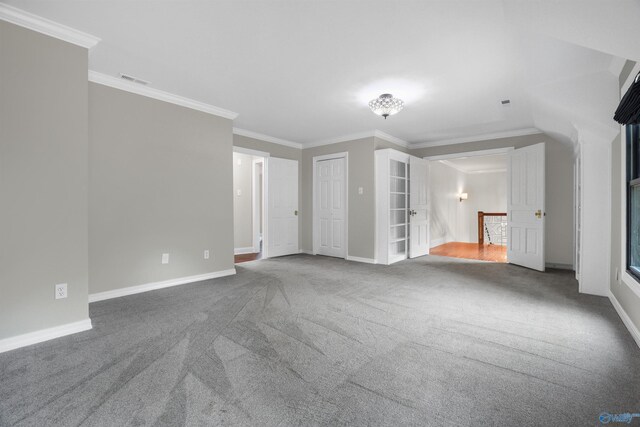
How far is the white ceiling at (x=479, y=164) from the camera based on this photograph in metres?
8.02

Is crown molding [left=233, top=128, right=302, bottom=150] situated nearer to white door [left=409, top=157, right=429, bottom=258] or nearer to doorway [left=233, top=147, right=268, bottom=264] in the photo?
doorway [left=233, top=147, right=268, bottom=264]

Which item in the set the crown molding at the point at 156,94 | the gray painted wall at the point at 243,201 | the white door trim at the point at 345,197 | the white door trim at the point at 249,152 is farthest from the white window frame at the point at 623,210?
the gray painted wall at the point at 243,201

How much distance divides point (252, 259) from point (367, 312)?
3533mm

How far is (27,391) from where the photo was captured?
5.45 feet

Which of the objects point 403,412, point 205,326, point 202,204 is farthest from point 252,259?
point 403,412

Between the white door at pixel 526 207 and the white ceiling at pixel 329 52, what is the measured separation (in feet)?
3.25

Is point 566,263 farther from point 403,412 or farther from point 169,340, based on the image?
point 169,340

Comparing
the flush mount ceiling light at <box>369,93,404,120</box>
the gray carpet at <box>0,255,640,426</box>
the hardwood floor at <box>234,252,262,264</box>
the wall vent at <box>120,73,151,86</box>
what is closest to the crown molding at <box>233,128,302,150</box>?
the wall vent at <box>120,73,151,86</box>

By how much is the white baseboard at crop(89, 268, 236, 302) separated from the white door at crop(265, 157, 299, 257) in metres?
1.60

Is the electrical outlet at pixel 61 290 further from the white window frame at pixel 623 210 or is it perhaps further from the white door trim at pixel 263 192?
the white window frame at pixel 623 210

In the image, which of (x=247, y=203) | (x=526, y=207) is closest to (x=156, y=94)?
(x=247, y=203)

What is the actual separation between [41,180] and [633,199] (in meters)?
4.90

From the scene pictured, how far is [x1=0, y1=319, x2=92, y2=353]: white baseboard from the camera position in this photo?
2178mm

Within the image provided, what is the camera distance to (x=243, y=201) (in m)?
7.03
